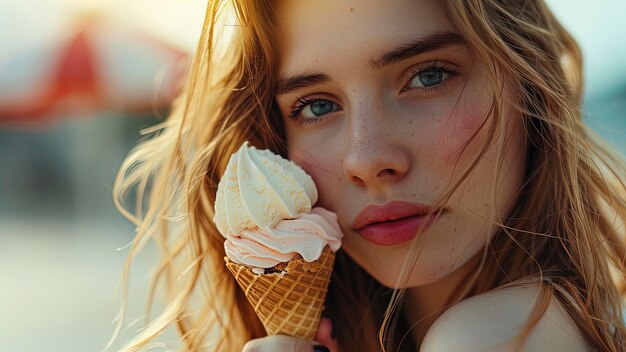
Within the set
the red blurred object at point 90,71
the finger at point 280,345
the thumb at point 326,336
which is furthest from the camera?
the red blurred object at point 90,71

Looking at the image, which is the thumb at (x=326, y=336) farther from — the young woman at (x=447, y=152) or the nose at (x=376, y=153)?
the nose at (x=376, y=153)

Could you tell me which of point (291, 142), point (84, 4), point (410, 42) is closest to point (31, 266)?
point (84, 4)

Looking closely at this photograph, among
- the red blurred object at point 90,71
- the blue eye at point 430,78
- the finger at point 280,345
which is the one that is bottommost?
the finger at point 280,345

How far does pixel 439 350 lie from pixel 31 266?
17.3ft

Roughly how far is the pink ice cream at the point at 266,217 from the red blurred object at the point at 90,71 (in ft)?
19.7

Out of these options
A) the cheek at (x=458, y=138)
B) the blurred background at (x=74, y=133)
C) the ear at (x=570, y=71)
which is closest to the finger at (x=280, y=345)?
the cheek at (x=458, y=138)

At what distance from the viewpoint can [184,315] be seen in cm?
187

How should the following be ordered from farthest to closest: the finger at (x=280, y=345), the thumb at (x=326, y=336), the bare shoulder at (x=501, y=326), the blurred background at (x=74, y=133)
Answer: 1. the blurred background at (x=74, y=133)
2. the thumb at (x=326, y=336)
3. the finger at (x=280, y=345)
4. the bare shoulder at (x=501, y=326)

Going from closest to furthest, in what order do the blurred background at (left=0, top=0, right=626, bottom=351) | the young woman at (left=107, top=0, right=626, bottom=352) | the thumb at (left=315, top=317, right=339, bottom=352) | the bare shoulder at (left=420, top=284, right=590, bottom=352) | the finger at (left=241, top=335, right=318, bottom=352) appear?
the bare shoulder at (left=420, top=284, right=590, bottom=352) → the young woman at (left=107, top=0, right=626, bottom=352) → the finger at (left=241, top=335, right=318, bottom=352) → the thumb at (left=315, top=317, right=339, bottom=352) → the blurred background at (left=0, top=0, right=626, bottom=351)

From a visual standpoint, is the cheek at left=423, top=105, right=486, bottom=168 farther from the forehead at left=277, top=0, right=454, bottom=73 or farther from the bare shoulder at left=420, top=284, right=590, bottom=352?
the bare shoulder at left=420, top=284, right=590, bottom=352

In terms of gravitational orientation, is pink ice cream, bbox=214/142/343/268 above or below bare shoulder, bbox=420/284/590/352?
above

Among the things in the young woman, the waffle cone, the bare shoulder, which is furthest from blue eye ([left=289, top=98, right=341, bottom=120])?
the bare shoulder

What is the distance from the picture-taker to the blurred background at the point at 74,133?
448cm

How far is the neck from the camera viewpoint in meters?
1.66
